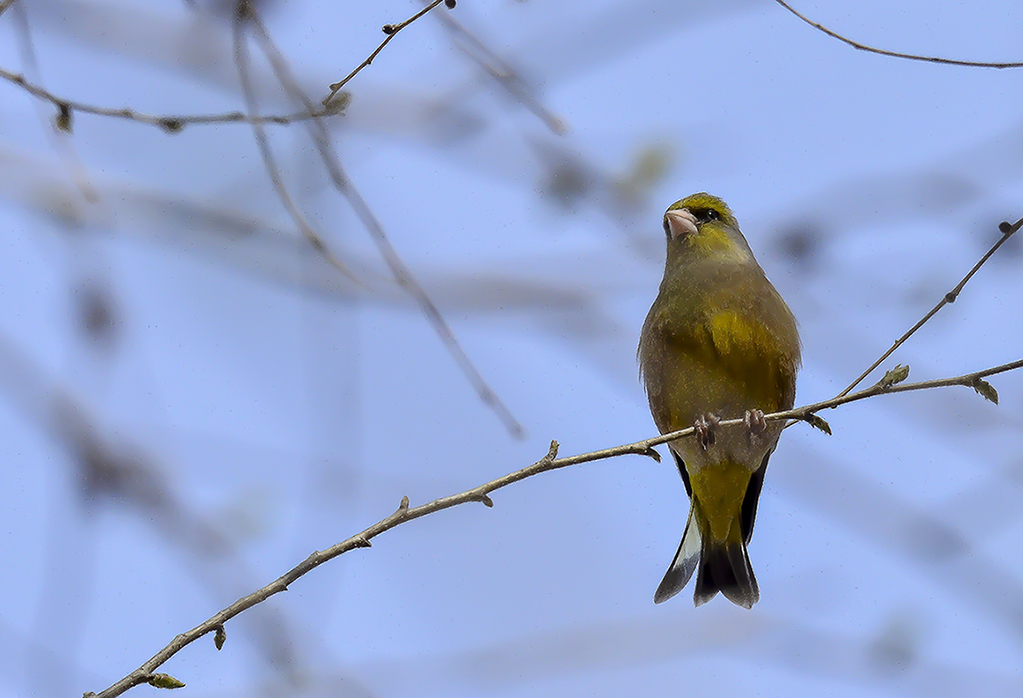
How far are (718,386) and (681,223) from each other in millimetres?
1095

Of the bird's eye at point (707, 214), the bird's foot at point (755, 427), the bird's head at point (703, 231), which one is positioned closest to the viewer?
the bird's foot at point (755, 427)

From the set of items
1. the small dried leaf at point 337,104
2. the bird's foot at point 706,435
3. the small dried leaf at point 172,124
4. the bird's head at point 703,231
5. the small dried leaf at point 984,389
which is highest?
the bird's head at point 703,231

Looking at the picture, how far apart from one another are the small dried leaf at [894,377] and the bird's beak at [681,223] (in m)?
2.58

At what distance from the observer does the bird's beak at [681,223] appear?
5172 mm

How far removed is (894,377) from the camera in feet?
8.70

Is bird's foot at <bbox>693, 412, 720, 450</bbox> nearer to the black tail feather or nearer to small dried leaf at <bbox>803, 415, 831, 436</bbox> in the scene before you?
the black tail feather

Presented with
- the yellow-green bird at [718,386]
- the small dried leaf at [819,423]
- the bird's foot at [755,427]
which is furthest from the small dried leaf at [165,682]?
the yellow-green bird at [718,386]

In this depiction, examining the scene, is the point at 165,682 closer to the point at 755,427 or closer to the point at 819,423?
the point at 819,423

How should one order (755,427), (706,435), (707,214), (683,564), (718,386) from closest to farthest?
(755,427) < (706,435) < (718,386) < (683,564) < (707,214)

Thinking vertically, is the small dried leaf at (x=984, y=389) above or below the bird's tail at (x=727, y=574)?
below

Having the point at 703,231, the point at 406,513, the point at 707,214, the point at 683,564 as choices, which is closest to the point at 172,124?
the point at 406,513

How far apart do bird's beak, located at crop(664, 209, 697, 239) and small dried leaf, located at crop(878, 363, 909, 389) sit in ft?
8.45

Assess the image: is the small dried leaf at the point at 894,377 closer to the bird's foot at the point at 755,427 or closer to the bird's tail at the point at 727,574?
the bird's foot at the point at 755,427

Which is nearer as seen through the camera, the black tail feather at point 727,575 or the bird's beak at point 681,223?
the black tail feather at point 727,575
